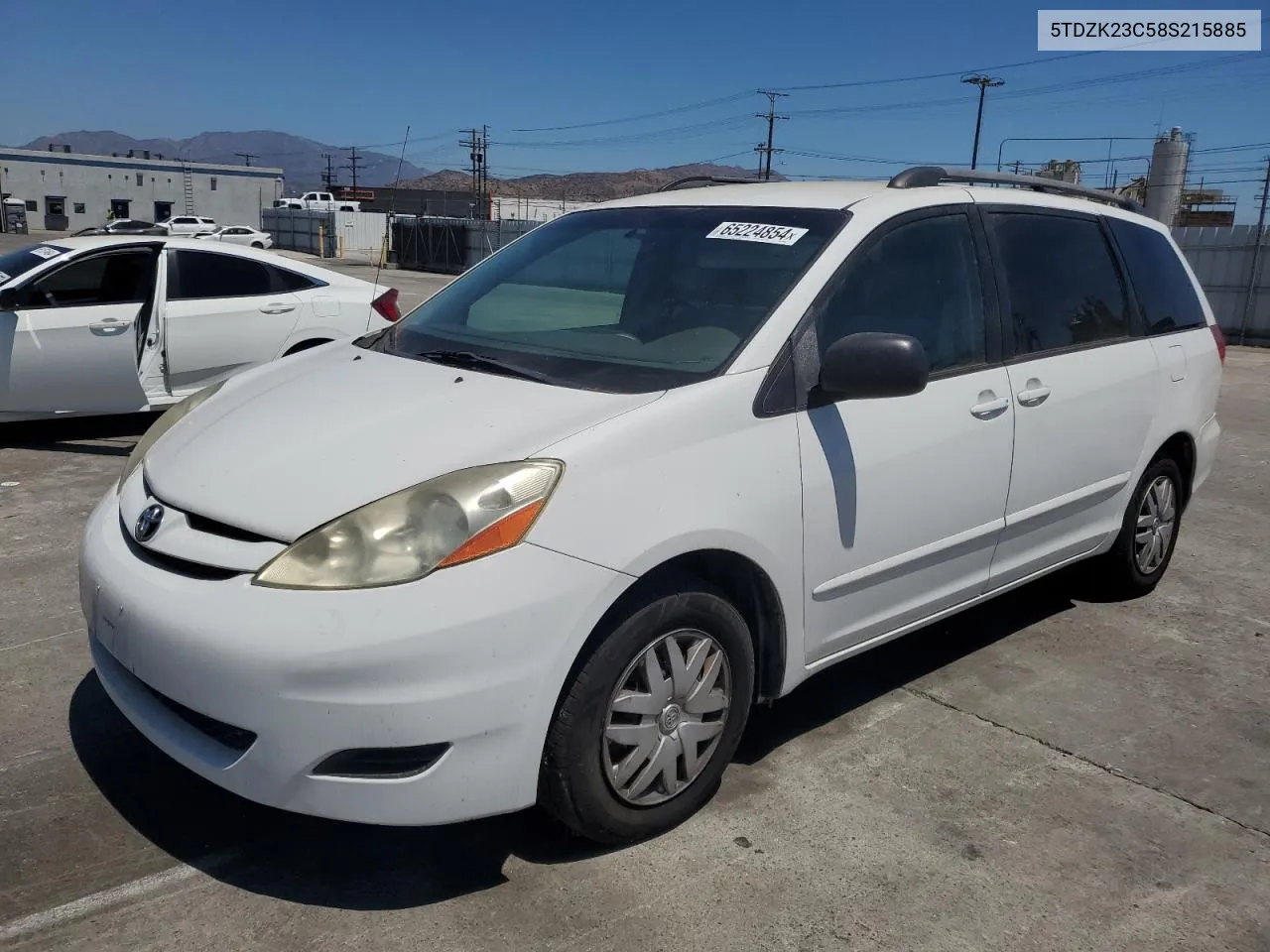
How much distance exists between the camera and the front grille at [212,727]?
2455 mm

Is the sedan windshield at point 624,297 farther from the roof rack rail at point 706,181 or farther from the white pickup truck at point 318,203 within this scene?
the white pickup truck at point 318,203

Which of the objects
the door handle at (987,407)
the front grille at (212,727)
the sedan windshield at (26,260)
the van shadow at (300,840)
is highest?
the sedan windshield at (26,260)

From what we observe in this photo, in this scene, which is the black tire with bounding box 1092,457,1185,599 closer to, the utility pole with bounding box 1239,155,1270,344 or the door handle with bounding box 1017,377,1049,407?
the door handle with bounding box 1017,377,1049,407

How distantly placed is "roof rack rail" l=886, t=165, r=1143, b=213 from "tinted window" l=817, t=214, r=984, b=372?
212 millimetres

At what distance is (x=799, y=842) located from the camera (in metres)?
2.92

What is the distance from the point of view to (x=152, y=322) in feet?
24.0

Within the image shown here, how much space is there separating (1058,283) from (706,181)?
4.79ft

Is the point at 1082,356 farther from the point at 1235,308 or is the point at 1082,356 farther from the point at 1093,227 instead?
the point at 1235,308

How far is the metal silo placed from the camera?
2770cm

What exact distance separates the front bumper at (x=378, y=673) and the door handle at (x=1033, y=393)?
187 cm

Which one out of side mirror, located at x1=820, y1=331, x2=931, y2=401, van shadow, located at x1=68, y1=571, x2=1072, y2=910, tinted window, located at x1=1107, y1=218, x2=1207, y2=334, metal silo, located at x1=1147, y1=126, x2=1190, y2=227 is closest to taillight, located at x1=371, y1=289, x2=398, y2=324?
van shadow, located at x1=68, y1=571, x2=1072, y2=910

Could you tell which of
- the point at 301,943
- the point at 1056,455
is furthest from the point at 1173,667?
the point at 301,943

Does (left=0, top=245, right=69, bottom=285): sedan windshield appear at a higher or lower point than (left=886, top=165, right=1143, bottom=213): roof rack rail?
lower

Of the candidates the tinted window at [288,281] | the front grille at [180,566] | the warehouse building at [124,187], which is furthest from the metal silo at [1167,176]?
the warehouse building at [124,187]
